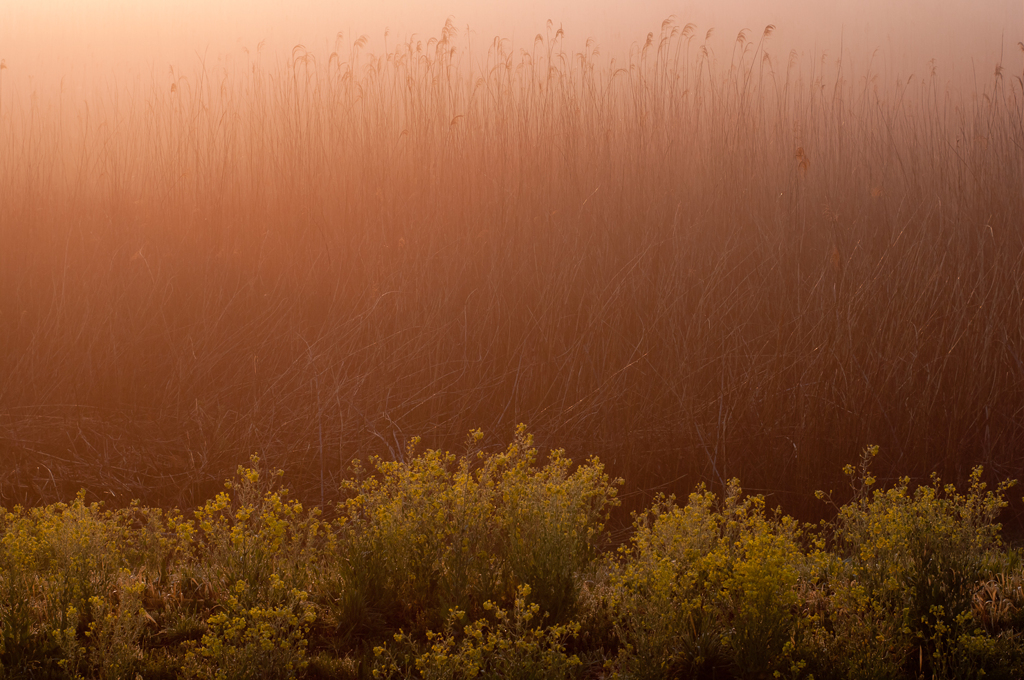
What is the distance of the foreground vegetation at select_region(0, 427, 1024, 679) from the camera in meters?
1.76

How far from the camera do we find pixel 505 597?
212 centimetres

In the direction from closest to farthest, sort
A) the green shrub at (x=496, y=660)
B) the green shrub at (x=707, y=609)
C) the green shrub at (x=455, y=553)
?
the green shrub at (x=496, y=660) < the green shrub at (x=707, y=609) < the green shrub at (x=455, y=553)

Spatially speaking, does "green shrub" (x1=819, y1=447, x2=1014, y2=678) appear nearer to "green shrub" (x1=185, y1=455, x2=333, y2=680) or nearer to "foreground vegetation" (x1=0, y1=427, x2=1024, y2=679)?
→ "foreground vegetation" (x1=0, y1=427, x2=1024, y2=679)

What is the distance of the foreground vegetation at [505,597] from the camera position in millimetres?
1760

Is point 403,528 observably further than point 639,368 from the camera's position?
No

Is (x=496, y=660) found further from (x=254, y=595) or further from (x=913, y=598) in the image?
(x=913, y=598)

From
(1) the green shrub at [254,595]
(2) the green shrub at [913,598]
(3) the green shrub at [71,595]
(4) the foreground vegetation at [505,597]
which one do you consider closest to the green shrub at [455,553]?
(4) the foreground vegetation at [505,597]

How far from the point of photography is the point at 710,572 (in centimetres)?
189

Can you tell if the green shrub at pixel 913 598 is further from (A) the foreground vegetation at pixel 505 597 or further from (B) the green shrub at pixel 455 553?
(B) the green shrub at pixel 455 553

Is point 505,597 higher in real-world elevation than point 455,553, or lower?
lower

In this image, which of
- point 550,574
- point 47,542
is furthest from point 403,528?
point 47,542

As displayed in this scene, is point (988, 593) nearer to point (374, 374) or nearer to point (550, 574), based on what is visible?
point (550, 574)

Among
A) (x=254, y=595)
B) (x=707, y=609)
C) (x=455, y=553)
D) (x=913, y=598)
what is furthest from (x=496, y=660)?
(x=913, y=598)

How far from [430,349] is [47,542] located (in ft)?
5.37
